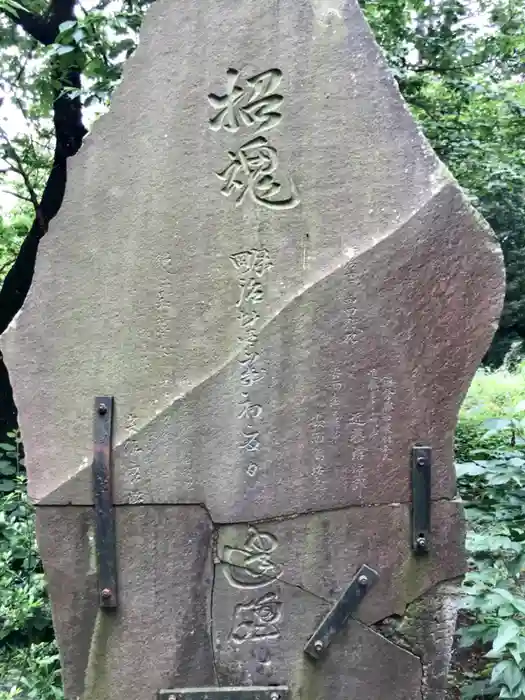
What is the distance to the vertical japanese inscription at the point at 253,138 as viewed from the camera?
6.58ft

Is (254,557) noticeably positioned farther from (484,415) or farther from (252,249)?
(484,415)

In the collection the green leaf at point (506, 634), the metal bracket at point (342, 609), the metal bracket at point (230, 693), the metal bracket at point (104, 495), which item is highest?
the metal bracket at point (104, 495)

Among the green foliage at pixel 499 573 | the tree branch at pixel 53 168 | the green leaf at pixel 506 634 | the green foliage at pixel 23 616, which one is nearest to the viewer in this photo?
the green leaf at pixel 506 634

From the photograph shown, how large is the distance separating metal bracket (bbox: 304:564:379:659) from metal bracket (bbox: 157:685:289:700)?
0.17m

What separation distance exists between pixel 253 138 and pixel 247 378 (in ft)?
2.57

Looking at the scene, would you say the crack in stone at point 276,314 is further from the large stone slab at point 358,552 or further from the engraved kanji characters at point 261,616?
the engraved kanji characters at point 261,616

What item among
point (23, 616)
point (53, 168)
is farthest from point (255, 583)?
point (53, 168)

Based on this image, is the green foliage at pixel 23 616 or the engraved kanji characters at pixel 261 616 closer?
the engraved kanji characters at pixel 261 616

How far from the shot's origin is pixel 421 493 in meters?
1.98

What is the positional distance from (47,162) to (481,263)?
4.73 metres

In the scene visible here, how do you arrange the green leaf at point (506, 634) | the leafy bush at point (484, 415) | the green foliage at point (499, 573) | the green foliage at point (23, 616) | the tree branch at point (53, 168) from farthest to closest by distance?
the leafy bush at point (484, 415)
the tree branch at point (53, 168)
the green foliage at point (23, 616)
the green foliage at point (499, 573)
the green leaf at point (506, 634)

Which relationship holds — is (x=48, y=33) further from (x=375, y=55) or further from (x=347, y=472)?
(x=347, y=472)

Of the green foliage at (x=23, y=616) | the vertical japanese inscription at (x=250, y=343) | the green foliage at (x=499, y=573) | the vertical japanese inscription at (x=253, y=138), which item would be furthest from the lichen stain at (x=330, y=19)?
the green foliage at (x=23, y=616)

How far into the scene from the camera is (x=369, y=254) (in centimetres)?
196
